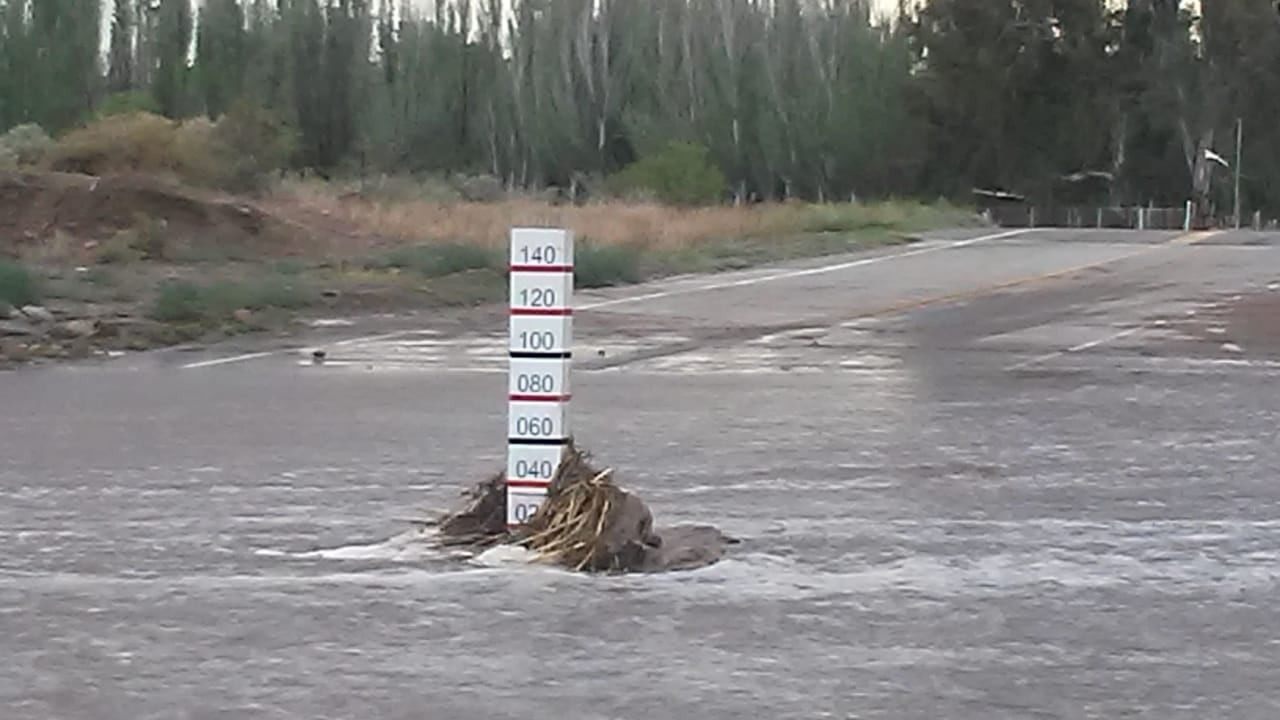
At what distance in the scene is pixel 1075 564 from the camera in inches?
340

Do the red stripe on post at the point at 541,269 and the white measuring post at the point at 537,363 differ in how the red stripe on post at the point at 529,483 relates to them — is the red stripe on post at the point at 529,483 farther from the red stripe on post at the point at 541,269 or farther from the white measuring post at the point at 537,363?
the red stripe on post at the point at 541,269

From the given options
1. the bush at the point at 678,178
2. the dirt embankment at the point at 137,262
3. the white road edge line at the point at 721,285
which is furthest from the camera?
the bush at the point at 678,178

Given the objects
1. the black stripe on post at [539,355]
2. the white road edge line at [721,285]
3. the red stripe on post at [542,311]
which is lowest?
the white road edge line at [721,285]

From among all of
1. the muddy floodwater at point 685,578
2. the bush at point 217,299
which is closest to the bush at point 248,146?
the bush at point 217,299

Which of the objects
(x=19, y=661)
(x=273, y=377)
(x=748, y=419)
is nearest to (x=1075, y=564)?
(x=19, y=661)

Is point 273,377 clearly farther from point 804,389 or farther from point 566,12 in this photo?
point 566,12

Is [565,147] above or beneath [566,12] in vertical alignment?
beneath

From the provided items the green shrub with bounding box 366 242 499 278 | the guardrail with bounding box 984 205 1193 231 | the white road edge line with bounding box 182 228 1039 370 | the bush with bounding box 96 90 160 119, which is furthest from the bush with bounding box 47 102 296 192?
the guardrail with bounding box 984 205 1193 231

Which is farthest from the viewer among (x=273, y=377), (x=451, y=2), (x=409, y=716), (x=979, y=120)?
(x=451, y=2)

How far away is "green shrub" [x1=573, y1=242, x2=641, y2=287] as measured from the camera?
30516 mm

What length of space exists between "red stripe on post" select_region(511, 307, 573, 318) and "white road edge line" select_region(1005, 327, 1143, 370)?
32.9 ft

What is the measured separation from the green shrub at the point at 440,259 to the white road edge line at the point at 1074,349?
35.3 feet

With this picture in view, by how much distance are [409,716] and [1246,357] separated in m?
14.7

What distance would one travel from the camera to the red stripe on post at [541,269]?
8.89 metres
